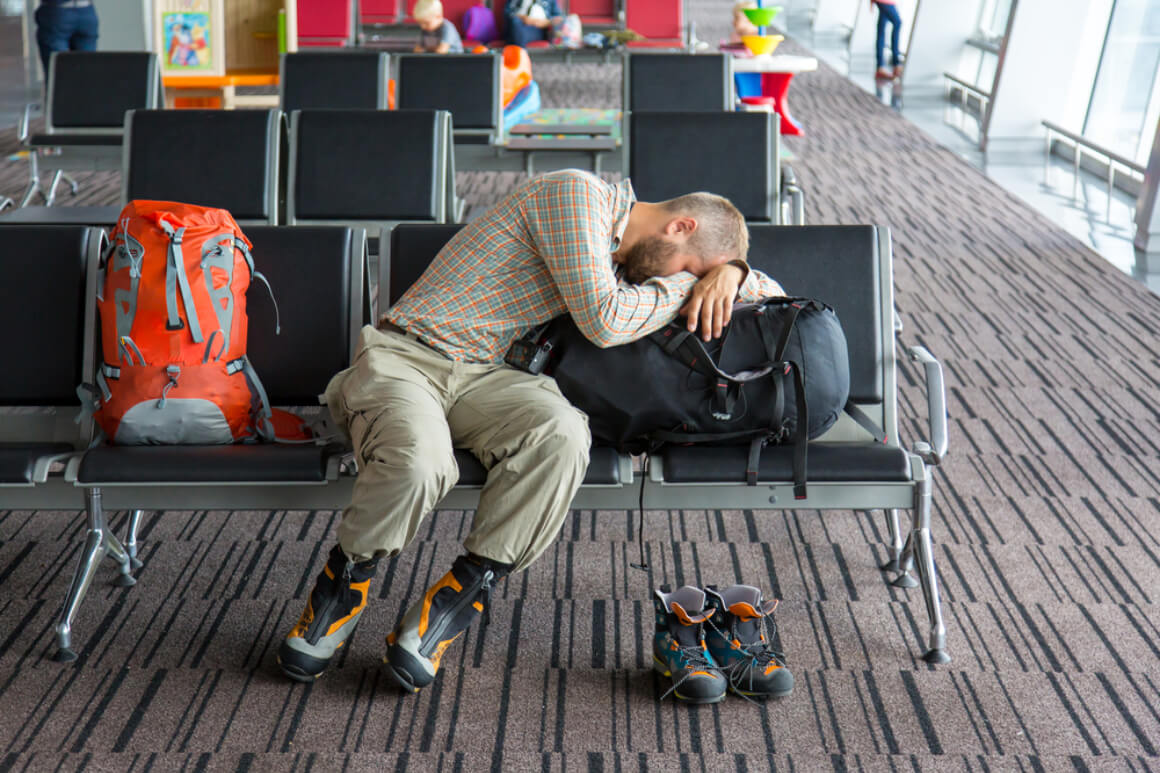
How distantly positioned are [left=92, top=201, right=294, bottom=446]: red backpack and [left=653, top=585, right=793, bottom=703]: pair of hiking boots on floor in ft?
3.06

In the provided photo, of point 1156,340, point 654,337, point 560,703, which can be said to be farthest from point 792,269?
point 1156,340

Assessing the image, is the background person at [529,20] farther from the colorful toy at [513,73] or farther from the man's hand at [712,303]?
the man's hand at [712,303]

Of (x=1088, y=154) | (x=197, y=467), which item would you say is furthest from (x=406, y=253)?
(x=1088, y=154)

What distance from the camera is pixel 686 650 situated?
6.92 ft

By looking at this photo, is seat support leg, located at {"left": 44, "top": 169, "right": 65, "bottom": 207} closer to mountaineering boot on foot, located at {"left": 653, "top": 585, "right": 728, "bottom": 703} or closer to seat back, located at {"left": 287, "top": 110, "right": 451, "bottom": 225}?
seat back, located at {"left": 287, "top": 110, "right": 451, "bottom": 225}

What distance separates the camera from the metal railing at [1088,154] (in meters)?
6.51

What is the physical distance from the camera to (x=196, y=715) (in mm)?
2053

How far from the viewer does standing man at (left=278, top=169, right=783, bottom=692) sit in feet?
6.78

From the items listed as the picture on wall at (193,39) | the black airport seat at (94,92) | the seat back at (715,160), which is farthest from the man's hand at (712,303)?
the picture on wall at (193,39)

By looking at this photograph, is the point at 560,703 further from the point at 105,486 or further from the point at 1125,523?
the point at 1125,523

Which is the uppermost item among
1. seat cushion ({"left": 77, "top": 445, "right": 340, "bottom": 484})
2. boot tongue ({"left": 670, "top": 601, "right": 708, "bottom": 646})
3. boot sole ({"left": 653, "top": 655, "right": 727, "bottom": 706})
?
seat cushion ({"left": 77, "top": 445, "right": 340, "bottom": 484})

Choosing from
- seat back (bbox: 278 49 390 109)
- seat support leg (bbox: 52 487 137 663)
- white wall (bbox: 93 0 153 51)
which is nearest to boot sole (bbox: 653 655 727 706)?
seat support leg (bbox: 52 487 137 663)

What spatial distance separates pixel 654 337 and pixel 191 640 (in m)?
1.12

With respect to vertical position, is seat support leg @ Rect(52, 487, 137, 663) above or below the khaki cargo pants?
below
